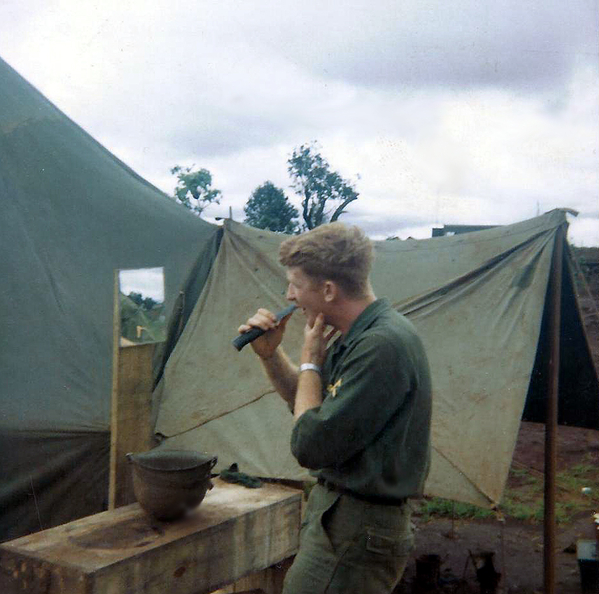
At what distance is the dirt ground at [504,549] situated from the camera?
173 inches

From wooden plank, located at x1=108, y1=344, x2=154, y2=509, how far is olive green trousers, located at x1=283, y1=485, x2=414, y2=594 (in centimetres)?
135

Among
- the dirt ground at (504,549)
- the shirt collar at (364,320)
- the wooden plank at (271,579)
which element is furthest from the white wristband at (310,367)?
→ the dirt ground at (504,549)

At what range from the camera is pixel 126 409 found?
3.11m

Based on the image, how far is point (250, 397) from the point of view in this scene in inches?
164

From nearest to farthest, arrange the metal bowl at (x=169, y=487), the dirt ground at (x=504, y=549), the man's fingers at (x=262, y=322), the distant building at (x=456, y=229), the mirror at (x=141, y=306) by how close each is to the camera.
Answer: the man's fingers at (x=262, y=322)
the metal bowl at (x=169, y=487)
the mirror at (x=141, y=306)
the dirt ground at (x=504, y=549)
the distant building at (x=456, y=229)

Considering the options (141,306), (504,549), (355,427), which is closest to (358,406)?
(355,427)

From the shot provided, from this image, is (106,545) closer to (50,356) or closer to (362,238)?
(362,238)

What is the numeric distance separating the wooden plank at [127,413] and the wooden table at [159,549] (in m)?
0.24

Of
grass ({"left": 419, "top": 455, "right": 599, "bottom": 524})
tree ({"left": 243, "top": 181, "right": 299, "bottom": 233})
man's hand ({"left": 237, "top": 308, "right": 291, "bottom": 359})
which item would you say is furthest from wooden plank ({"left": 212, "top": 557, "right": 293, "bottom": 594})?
tree ({"left": 243, "top": 181, "right": 299, "bottom": 233})

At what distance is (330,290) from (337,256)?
3.8 inches

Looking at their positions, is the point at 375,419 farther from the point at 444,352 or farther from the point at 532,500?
the point at 532,500

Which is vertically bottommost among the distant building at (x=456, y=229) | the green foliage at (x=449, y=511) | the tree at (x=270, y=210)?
the green foliage at (x=449, y=511)

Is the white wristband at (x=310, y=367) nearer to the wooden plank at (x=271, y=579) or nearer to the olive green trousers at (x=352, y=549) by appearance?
the olive green trousers at (x=352, y=549)

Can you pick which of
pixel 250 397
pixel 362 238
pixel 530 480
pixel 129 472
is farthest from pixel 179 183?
pixel 362 238
